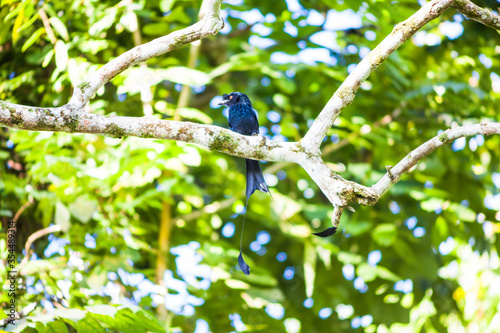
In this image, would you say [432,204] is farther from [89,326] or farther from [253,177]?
[89,326]

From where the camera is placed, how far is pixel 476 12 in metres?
2.89

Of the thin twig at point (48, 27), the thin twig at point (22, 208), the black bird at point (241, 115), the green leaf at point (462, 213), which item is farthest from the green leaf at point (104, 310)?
the green leaf at point (462, 213)

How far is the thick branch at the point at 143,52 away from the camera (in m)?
2.61

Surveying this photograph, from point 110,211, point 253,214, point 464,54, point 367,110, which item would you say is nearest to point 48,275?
point 110,211

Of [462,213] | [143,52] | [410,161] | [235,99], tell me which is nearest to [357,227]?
[462,213]

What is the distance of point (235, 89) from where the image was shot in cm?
553

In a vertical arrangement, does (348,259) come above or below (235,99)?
below

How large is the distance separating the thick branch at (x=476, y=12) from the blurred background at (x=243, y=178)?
0.97 meters

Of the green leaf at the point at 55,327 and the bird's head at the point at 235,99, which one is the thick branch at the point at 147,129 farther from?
the bird's head at the point at 235,99

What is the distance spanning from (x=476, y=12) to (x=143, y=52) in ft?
6.02

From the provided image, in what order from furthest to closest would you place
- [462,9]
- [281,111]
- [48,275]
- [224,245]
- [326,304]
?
1. [281,111]
2. [326,304]
3. [224,245]
4. [48,275]
5. [462,9]

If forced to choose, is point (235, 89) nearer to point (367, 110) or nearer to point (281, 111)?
point (281, 111)

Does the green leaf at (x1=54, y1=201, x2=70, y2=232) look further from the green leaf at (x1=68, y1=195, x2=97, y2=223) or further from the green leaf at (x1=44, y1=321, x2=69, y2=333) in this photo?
the green leaf at (x1=44, y1=321, x2=69, y2=333)

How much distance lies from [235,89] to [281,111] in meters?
0.54
